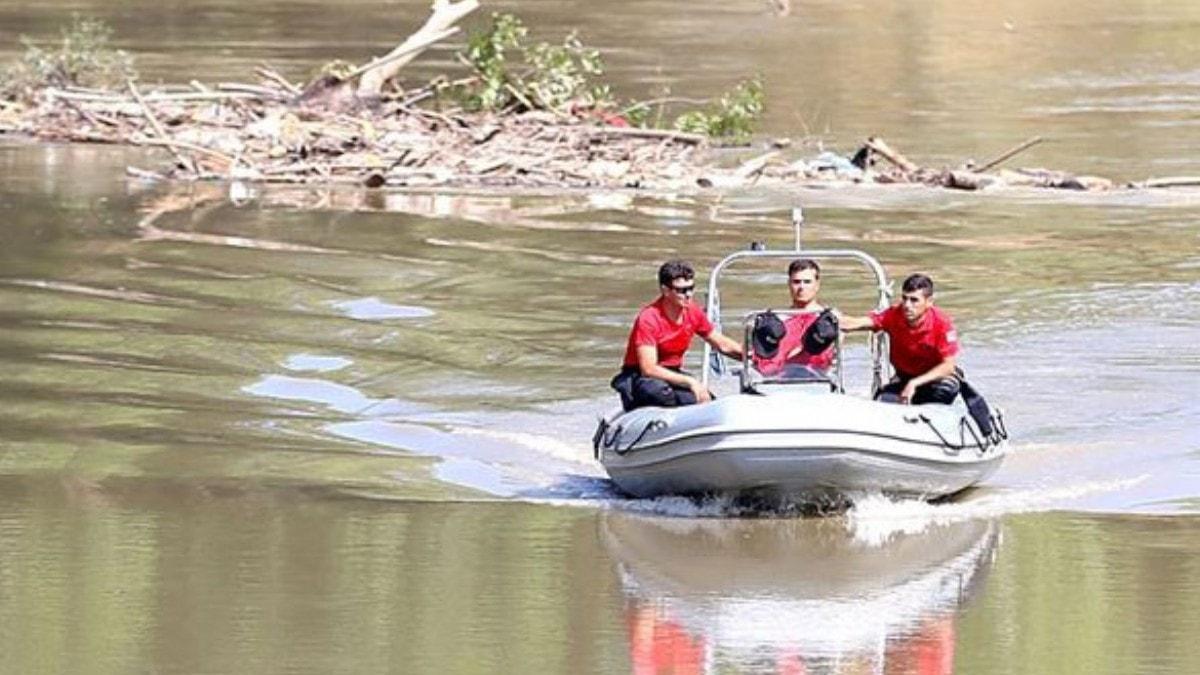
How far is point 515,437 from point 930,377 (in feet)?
10.8

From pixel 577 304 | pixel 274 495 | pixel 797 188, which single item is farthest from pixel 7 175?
pixel 274 495

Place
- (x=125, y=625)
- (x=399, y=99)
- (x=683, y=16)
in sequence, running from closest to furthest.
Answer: (x=125, y=625) → (x=399, y=99) → (x=683, y=16)

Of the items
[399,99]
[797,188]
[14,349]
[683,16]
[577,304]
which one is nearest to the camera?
[14,349]

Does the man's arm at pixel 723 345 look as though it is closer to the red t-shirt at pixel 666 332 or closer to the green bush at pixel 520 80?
the red t-shirt at pixel 666 332

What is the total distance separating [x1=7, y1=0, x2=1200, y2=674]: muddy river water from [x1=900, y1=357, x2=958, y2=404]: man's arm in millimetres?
629

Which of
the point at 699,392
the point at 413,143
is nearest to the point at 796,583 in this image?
the point at 699,392

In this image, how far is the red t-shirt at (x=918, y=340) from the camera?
49.6 feet

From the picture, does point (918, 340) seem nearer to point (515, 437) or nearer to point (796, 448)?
point (796, 448)

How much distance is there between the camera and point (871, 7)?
58125 mm

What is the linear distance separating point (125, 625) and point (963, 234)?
1531cm

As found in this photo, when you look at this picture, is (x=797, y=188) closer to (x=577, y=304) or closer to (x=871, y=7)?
(x=577, y=304)

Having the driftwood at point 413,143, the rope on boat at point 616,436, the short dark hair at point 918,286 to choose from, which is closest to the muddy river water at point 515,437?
the rope on boat at point 616,436

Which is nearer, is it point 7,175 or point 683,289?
point 683,289

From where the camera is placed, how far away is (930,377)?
15.0 meters
